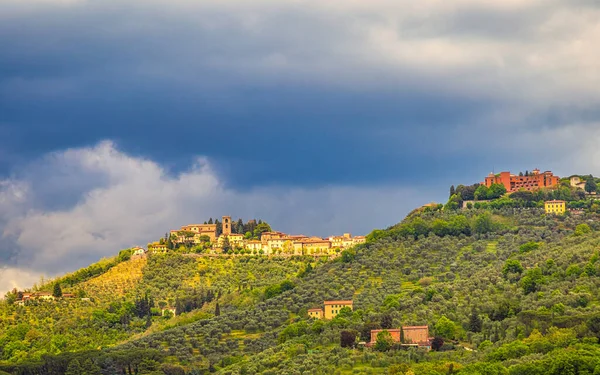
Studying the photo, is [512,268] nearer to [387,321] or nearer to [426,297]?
[426,297]

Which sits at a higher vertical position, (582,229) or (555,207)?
(555,207)

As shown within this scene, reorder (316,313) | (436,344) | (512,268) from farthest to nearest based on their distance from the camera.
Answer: (316,313) < (512,268) < (436,344)

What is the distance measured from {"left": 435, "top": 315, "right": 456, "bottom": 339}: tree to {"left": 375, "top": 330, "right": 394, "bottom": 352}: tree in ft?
14.6

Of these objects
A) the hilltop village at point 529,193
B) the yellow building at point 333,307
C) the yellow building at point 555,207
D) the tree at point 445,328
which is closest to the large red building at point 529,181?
the hilltop village at point 529,193

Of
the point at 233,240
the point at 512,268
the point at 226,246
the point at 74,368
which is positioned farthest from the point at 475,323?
the point at 233,240

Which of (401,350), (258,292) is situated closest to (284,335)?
(401,350)

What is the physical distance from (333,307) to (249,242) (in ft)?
159

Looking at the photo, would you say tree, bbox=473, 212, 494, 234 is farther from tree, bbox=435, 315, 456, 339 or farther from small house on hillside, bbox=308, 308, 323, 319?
tree, bbox=435, 315, 456, 339

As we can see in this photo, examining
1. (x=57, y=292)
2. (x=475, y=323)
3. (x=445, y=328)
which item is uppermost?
(x=57, y=292)

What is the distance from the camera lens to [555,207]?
398 feet

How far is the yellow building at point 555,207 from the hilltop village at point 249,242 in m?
28.6

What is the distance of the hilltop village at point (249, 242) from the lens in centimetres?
13612

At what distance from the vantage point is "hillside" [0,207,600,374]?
70.5 metres

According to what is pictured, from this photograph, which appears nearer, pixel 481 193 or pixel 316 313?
pixel 316 313
